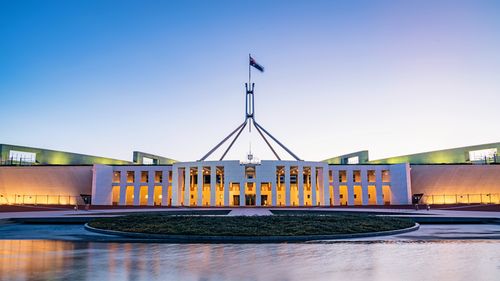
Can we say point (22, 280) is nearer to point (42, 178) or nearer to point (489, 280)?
point (489, 280)

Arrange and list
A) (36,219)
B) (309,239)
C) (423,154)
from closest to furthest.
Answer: (309,239)
(36,219)
(423,154)

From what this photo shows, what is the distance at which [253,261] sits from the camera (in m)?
9.88

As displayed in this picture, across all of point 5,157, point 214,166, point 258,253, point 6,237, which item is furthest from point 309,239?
point 5,157

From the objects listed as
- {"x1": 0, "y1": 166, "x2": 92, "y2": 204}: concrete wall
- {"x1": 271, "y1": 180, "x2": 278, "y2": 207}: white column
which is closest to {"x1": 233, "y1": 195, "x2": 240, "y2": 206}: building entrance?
{"x1": 271, "y1": 180, "x2": 278, "y2": 207}: white column

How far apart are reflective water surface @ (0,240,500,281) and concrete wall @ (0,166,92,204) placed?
41990mm

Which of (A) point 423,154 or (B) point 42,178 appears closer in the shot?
(B) point 42,178

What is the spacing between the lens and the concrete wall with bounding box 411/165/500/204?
170ft

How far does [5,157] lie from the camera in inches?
2142

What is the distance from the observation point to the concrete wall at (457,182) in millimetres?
51781

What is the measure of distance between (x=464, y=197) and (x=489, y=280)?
52671 mm

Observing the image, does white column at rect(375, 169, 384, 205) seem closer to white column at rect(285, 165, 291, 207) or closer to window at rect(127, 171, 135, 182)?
white column at rect(285, 165, 291, 207)

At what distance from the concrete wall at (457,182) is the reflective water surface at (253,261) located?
142 feet

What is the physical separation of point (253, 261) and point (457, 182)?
52.4 m

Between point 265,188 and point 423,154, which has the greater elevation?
point 423,154
